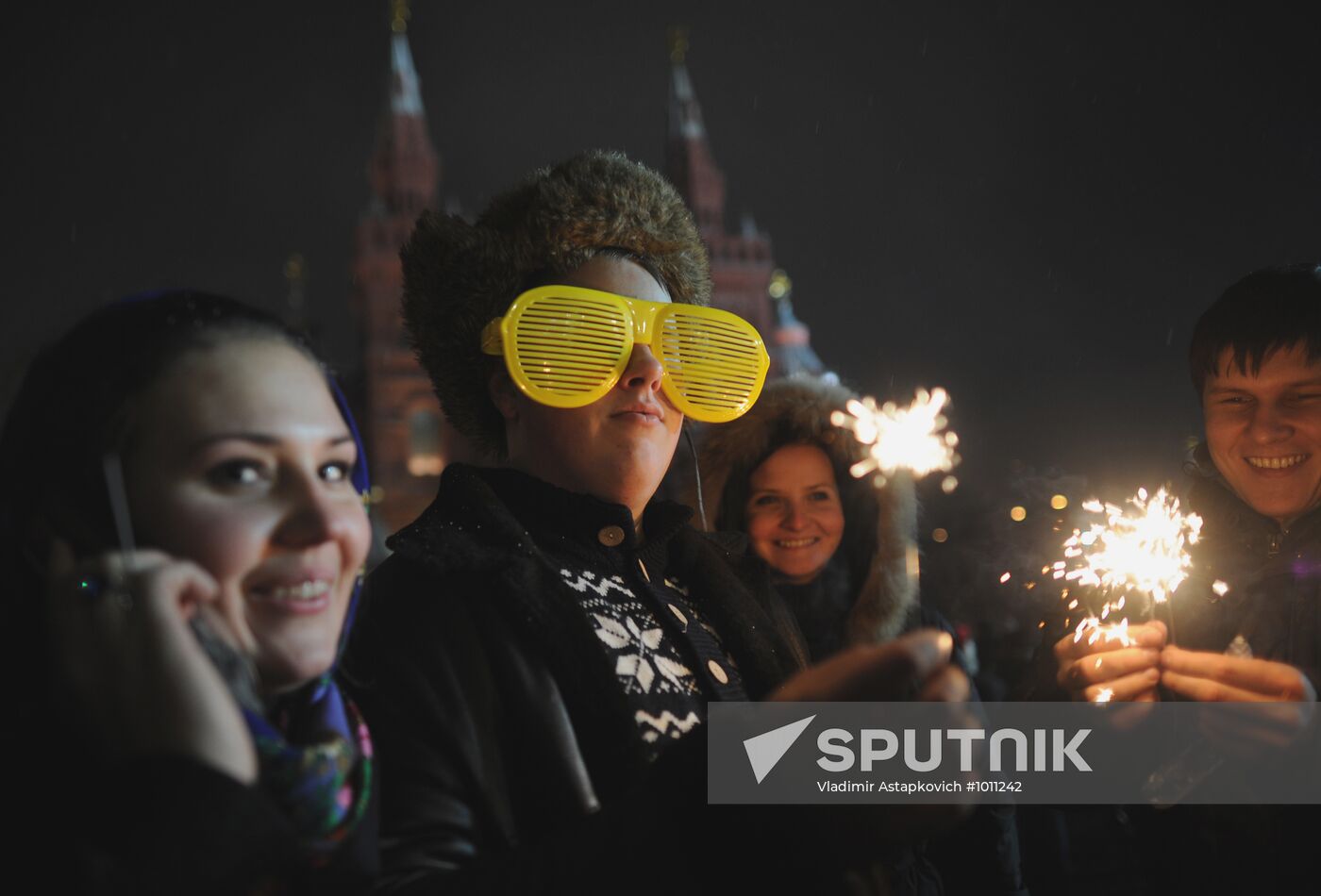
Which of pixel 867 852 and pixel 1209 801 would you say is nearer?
pixel 867 852

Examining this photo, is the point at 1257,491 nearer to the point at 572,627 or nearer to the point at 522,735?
the point at 572,627

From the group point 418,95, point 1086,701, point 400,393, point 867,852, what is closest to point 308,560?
point 867,852

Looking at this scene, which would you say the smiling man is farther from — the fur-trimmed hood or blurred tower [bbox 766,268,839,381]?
blurred tower [bbox 766,268,839,381]

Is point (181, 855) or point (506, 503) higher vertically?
point (506, 503)

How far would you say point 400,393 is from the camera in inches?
1586

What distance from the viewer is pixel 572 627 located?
1530mm

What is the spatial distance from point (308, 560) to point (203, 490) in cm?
16

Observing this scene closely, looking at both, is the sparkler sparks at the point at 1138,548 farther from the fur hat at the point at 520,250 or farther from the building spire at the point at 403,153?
the building spire at the point at 403,153

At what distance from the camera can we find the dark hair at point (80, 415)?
1125 millimetres

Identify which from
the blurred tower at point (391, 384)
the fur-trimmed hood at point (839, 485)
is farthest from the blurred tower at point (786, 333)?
the fur-trimmed hood at point (839, 485)

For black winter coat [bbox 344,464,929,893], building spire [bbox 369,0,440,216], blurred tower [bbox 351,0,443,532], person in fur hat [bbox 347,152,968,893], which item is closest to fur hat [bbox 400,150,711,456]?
person in fur hat [bbox 347,152,968,893]

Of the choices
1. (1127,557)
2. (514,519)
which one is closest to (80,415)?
(514,519)

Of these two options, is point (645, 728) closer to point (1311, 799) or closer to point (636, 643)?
point (636, 643)

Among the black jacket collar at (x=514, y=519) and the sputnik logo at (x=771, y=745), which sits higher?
the black jacket collar at (x=514, y=519)
